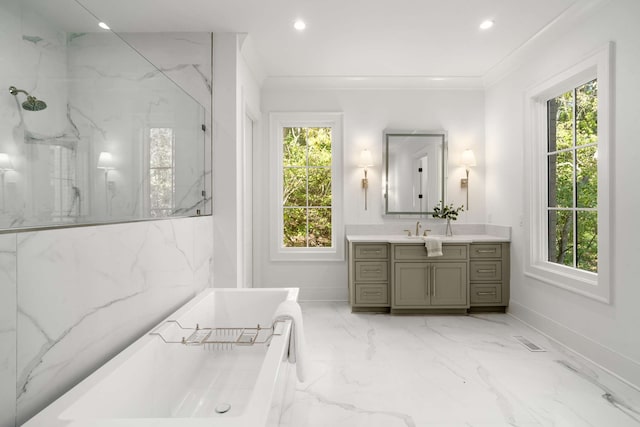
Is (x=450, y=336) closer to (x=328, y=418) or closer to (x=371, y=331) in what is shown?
(x=371, y=331)

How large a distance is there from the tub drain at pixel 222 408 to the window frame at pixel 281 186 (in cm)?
242

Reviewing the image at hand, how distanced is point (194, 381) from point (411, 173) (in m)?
3.12

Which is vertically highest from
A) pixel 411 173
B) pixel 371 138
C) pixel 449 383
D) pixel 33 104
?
pixel 371 138

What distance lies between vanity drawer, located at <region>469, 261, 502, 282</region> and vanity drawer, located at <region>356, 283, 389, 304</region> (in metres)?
0.91

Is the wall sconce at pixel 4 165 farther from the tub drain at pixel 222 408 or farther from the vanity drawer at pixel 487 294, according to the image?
the vanity drawer at pixel 487 294

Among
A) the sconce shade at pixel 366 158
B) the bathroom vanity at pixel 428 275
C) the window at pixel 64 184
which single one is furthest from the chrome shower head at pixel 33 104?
the sconce shade at pixel 366 158

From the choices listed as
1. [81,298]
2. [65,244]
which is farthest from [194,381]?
[65,244]

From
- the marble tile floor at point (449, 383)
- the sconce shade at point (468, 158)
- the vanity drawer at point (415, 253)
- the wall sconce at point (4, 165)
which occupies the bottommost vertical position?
the marble tile floor at point (449, 383)

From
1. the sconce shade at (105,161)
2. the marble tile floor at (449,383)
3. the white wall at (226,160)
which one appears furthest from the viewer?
the white wall at (226,160)

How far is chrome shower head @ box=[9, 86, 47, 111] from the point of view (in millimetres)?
1015

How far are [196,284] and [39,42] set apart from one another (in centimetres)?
162

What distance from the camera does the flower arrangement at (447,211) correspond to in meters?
3.77

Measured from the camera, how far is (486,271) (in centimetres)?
347

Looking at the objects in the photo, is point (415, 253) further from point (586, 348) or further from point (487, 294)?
point (586, 348)
